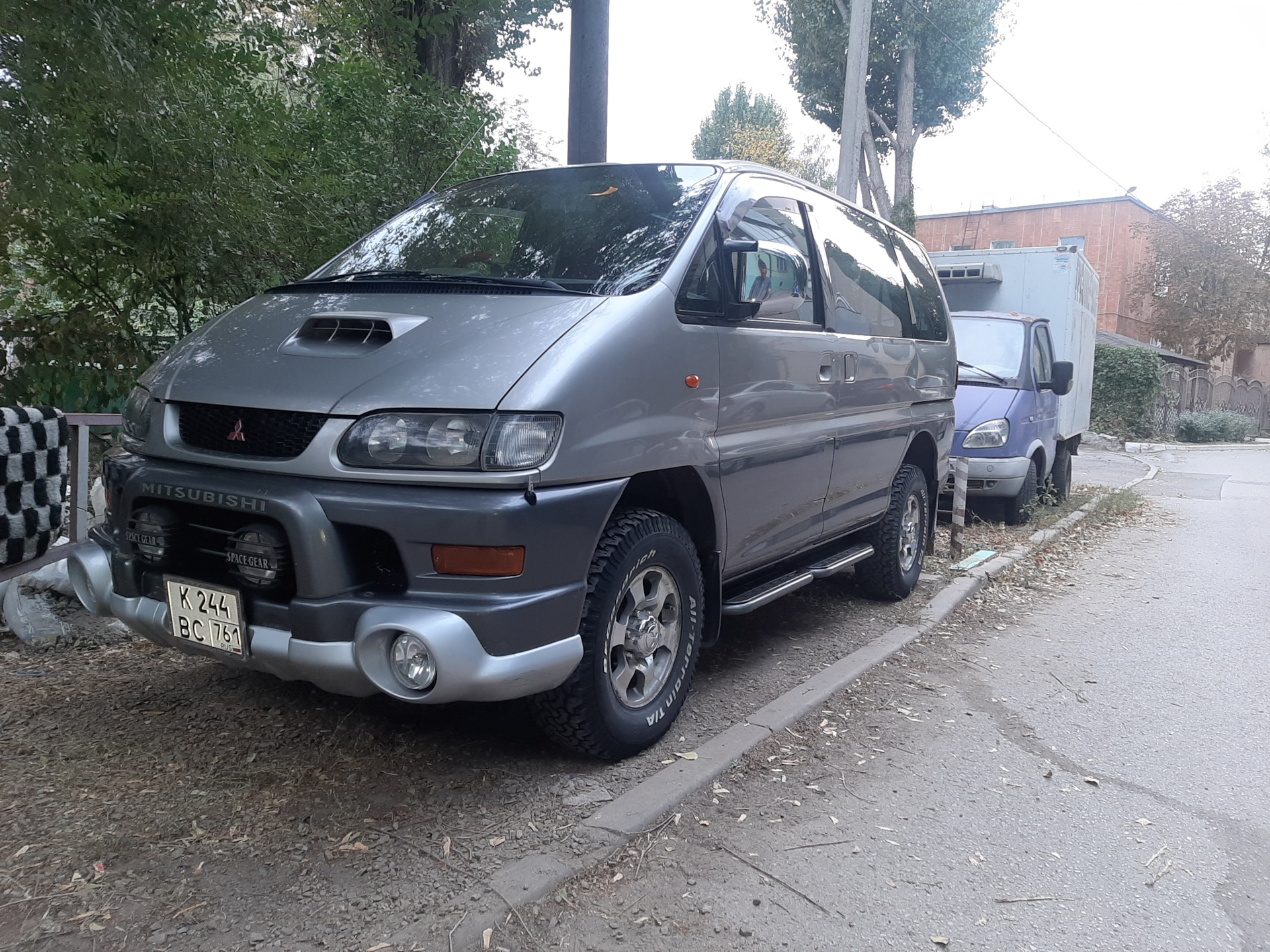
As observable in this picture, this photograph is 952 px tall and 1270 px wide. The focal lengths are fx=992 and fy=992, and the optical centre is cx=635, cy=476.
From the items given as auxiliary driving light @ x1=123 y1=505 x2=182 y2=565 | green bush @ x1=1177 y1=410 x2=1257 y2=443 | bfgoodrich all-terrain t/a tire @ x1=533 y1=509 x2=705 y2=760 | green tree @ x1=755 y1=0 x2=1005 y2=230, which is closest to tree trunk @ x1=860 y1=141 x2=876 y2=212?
green tree @ x1=755 y1=0 x2=1005 y2=230

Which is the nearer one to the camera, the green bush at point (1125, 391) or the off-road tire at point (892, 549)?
the off-road tire at point (892, 549)

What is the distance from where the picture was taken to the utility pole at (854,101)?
485 inches

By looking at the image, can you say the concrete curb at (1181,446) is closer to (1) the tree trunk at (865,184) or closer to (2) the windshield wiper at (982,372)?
(1) the tree trunk at (865,184)

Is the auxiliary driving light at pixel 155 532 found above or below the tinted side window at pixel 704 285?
below

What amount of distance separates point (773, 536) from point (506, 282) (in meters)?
1.60

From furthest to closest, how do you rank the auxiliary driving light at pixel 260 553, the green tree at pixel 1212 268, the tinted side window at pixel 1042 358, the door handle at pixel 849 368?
the green tree at pixel 1212 268, the tinted side window at pixel 1042 358, the door handle at pixel 849 368, the auxiliary driving light at pixel 260 553

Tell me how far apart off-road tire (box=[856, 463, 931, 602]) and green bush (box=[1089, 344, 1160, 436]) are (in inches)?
808

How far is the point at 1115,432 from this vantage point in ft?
79.2

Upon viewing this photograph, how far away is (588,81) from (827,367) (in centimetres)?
308

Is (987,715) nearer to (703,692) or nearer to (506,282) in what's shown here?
(703,692)

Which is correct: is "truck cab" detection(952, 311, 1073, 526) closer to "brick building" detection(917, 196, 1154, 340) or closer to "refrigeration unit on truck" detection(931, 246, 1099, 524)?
"refrigeration unit on truck" detection(931, 246, 1099, 524)

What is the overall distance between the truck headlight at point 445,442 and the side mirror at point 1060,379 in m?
7.60

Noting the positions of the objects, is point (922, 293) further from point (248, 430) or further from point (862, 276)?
point (248, 430)

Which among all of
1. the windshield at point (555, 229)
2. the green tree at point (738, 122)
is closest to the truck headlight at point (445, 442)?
the windshield at point (555, 229)
